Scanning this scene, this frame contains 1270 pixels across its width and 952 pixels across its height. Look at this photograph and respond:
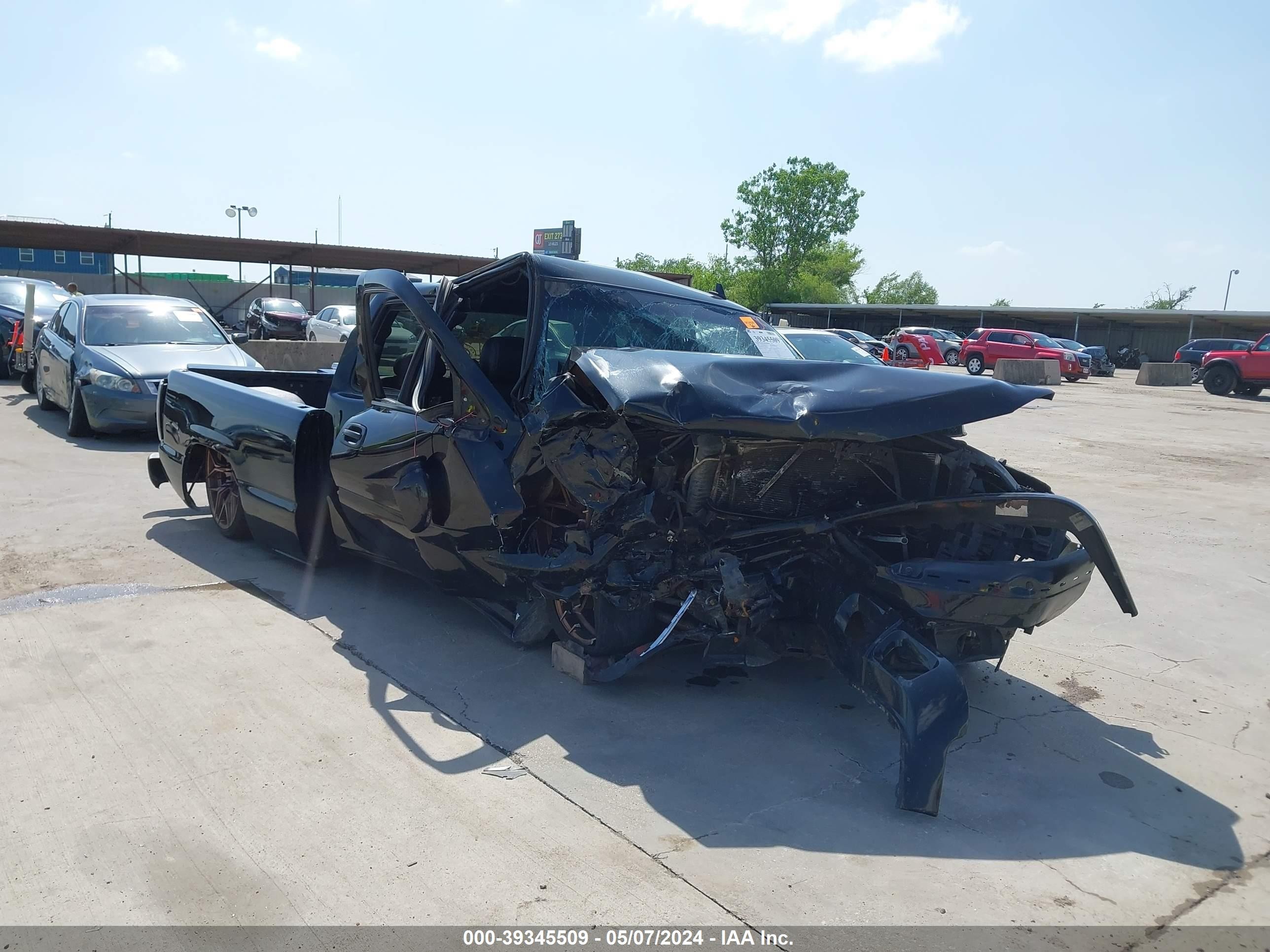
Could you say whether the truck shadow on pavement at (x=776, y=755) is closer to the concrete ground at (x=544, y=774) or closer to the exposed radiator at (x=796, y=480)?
the concrete ground at (x=544, y=774)

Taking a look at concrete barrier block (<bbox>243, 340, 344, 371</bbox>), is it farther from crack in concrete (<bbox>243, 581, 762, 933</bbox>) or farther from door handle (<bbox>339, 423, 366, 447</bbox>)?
crack in concrete (<bbox>243, 581, 762, 933</bbox>)

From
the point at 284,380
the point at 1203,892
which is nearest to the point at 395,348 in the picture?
the point at 284,380

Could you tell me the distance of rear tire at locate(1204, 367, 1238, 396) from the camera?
25578 mm

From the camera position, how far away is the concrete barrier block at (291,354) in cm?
1678

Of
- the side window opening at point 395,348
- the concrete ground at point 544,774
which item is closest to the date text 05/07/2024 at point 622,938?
the concrete ground at point 544,774

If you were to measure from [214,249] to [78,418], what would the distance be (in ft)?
74.8

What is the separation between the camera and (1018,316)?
5200cm

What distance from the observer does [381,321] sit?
17.6 ft

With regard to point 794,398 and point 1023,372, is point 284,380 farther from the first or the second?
point 1023,372

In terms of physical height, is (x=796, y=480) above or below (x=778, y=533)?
above

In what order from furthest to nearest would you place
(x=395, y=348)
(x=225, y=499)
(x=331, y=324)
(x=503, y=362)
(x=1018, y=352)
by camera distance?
(x=1018, y=352), (x=331, y=324), (x=225, y=499), (x=395, y=348), (x=503, y=362)

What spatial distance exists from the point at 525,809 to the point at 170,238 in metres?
30.0

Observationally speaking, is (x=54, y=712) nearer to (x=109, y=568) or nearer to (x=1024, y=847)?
(x=109, y=568)

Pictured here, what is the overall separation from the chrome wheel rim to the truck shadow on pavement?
1.77 meters
